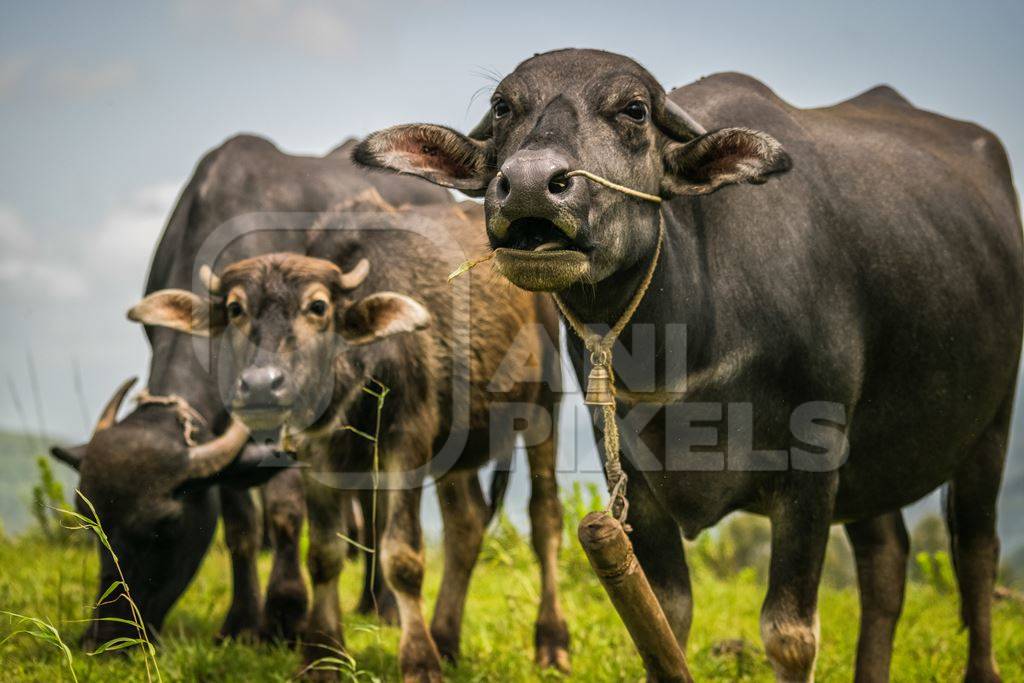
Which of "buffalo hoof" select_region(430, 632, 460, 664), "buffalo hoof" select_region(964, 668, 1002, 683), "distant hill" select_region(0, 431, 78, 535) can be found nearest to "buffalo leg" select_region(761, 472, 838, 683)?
"buffalo hoof" select_region(964, 668, 1002, 683)

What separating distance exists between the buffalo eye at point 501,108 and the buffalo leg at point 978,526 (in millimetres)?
3052

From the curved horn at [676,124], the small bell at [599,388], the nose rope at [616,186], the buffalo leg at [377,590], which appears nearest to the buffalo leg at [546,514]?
the buffalo leg at [377,590]

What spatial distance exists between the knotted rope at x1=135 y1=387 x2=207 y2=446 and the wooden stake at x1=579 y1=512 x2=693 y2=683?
3.05 metres

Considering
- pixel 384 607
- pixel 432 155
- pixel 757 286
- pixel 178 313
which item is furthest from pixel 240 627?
pixel 757 286

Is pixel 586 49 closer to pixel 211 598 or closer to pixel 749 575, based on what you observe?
pixel 211 598

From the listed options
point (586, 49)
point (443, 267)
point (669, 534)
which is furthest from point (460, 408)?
point (586, 49)

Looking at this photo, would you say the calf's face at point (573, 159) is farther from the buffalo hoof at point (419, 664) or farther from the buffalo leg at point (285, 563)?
the buffalo leg at point (285, 563)

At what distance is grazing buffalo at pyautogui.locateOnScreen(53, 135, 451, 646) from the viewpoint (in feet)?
16.9

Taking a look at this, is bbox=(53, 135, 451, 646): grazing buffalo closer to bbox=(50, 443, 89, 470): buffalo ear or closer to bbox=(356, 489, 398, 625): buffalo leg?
bbox=(50, 443, 89, 470): buffalo ear

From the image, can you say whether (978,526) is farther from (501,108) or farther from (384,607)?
(384,607)

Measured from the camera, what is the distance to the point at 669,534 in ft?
12.7

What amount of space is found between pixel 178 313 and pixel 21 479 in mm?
5109

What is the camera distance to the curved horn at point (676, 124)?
11.1ft

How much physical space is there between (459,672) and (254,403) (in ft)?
5.49
